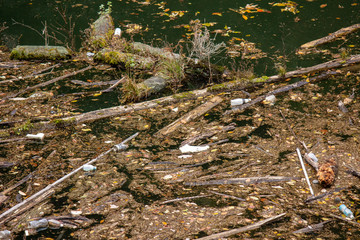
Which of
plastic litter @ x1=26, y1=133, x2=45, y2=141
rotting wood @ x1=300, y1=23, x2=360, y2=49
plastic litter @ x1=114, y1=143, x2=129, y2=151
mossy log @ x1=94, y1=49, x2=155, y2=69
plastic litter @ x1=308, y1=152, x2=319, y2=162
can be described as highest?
rotting wood @ x1=300, y1=23, x2=360, y2=49

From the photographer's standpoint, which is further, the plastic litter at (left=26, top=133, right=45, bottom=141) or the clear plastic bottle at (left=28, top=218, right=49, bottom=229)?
the plastic litter at (left=26, top=133, right=45, bottom=141)

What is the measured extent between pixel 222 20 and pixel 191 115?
526cm

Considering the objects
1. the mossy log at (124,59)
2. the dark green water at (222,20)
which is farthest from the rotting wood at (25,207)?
the dark green water at (222,20)

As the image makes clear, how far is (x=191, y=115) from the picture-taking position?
237 inches

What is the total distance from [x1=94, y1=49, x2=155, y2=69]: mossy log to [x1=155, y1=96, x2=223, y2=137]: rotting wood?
7.02ft

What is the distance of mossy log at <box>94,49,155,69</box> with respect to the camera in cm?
794

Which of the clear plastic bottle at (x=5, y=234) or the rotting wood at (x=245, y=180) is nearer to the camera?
the clear plastic bottle at (x=5, y=234)

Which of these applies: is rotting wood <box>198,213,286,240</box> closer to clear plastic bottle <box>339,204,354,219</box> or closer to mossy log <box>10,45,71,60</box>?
clear plastic bottle <box>339,204,354,219</box>

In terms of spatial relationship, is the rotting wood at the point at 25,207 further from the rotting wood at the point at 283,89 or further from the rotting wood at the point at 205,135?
the rotting wood at the point at 283,89

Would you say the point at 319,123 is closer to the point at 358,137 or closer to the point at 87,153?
the point at 358,137

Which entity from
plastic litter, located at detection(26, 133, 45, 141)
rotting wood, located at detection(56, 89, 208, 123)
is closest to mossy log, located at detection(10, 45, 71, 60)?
rotting wood, located at detection(56, 89, 208, 123)

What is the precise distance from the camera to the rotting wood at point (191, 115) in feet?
18.7

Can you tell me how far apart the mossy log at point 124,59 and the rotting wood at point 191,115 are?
A: 7.02ft

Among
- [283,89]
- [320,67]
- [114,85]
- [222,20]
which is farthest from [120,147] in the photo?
[222,20]
